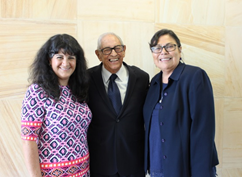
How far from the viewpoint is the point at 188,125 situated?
1475mm

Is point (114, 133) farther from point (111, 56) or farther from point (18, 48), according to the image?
point (18, 48)

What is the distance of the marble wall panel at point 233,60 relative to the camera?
236 cm

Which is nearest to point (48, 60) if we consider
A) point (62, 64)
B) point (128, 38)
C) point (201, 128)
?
point (62, 64)

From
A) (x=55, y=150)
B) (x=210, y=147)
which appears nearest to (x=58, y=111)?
(x=55, y=150)

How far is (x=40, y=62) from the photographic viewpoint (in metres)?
1.42

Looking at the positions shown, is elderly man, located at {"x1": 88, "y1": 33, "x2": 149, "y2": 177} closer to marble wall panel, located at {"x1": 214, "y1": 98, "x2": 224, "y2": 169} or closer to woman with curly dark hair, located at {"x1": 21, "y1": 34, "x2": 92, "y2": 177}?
woman with curly dark hair, located at {"x1": 21, "y1": 34, "x2": 92, "y2": 177}

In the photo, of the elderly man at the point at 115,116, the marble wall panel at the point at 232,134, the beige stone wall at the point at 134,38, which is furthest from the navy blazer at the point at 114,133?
the marble wall panel at the point at 232,134

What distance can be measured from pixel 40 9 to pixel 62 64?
992mm

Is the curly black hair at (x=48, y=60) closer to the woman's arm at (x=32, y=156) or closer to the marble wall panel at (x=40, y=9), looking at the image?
the woman's arm at (x=32, y=156)

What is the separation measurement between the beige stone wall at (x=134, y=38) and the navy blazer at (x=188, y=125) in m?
0.82

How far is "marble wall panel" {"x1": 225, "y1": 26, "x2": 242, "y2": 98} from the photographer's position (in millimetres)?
2361

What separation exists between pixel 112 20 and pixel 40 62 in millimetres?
1053

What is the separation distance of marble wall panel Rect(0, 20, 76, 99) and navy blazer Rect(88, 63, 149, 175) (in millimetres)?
744

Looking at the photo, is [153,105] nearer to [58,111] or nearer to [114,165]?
[114,165]
